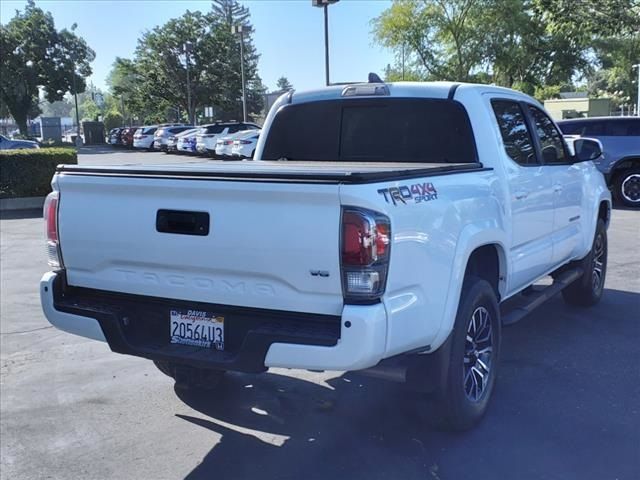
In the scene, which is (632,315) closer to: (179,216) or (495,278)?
(495,278)

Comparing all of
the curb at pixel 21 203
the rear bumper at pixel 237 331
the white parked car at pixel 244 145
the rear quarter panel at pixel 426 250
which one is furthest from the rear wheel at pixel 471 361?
the white parked car at pixel 244 145

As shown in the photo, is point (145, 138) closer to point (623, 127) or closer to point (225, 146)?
point (225, 146)

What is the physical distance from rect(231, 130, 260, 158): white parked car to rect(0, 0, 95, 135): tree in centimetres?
3655

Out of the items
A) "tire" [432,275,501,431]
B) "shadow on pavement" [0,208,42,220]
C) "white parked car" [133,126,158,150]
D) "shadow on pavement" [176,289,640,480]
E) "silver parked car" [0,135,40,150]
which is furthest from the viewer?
"white parked car" [133,126,158,150]

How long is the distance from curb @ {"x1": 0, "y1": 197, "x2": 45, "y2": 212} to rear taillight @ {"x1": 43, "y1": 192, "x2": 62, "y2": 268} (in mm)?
12804

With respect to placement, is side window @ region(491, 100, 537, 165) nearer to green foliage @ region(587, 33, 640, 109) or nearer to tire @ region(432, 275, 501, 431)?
tire @ region(432, 275, 501, 431)

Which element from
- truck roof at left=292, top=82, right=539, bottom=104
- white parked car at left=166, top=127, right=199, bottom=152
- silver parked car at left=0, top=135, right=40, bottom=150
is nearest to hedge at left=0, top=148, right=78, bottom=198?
truck roof at left=292, top=82, right=539, bottom=104

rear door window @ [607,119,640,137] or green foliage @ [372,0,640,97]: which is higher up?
green foliage @ [372,0,640,97]

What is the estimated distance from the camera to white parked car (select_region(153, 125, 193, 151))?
39.1 metres

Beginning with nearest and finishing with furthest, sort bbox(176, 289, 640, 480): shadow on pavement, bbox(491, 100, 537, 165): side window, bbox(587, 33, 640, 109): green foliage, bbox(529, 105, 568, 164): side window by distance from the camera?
bbox(176, 289, 640, 480): shadow on pavement < bbox(491, 100, 537, 165): side window < bbox(529, 105, 568, 164): side window < bbox(587, 33, 640, 109): green foliage

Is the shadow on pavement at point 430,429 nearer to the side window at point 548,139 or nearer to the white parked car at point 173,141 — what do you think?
the side window at point 548,139

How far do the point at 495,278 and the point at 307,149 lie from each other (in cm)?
180

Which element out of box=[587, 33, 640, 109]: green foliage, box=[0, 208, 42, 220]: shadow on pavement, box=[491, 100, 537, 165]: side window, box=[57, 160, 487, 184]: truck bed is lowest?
box=[0, 208, 42, 220]: shadow on pavement

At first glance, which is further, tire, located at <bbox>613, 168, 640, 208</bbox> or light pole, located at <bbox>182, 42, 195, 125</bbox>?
light pole, located at <bbox>182, 42, 195, 125</bbox>
